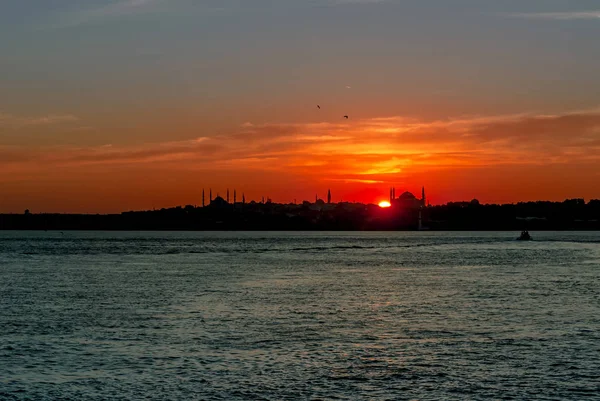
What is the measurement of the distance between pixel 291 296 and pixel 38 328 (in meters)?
22.4

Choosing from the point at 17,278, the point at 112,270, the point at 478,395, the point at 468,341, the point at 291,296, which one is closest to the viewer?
the point at 478,395

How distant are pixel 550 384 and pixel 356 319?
1804 centimetres

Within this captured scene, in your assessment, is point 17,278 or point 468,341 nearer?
point 468,341

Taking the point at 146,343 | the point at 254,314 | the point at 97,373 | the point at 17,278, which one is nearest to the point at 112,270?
the point at 17,278

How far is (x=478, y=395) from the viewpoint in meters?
26.0

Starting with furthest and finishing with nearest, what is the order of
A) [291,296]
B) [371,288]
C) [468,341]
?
[371,288] < [291,296] < [468,341]

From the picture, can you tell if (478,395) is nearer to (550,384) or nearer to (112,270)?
(550,384)

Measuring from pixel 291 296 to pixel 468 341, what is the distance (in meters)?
24.7

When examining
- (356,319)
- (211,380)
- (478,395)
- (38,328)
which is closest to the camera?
(478,395)

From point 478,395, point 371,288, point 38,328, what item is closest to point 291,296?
point 371,288

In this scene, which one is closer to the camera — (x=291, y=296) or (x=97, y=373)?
(x=97, y=373)

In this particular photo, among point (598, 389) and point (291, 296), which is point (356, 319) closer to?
point (291, 296)

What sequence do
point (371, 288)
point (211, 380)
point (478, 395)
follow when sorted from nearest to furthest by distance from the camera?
point (478, 395) → point (211, 380) → point (371, 288)

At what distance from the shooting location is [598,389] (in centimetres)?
2669
